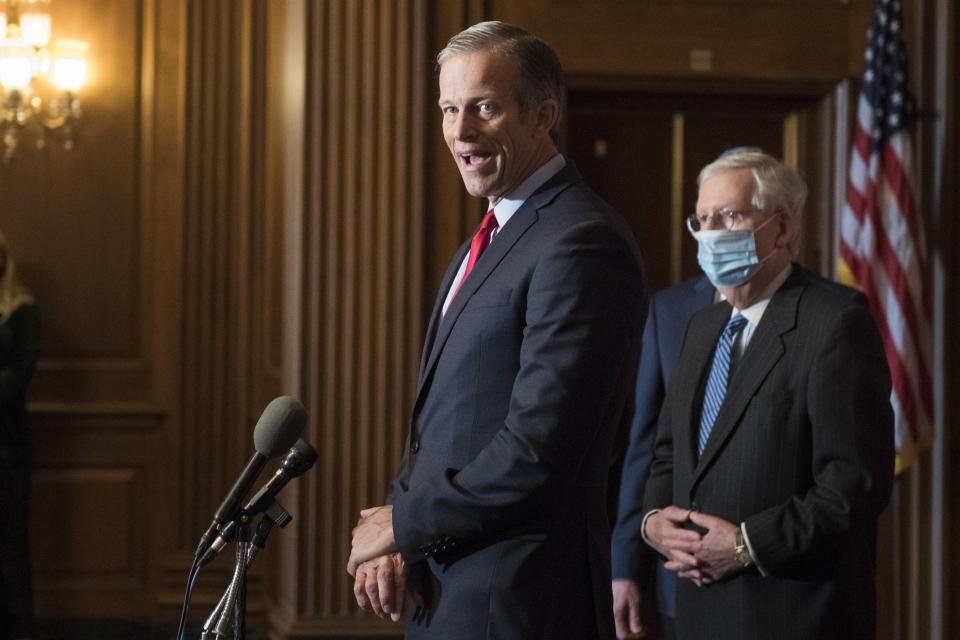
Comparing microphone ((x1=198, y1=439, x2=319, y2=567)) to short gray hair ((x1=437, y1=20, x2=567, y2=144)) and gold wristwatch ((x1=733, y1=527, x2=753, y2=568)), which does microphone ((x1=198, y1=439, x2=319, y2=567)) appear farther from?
gold wristwatch ((x1=733, y1=527, x2=753, y2=568))

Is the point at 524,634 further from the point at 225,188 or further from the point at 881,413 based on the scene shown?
the point at 225,188

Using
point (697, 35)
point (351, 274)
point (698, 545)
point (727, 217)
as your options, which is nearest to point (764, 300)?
point (727, 217)

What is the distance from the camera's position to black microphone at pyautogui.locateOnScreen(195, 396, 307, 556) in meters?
1.75

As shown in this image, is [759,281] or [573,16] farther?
[573,16]

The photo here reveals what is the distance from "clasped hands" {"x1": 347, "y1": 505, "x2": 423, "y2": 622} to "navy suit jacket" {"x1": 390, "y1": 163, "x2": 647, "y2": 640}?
38 mm

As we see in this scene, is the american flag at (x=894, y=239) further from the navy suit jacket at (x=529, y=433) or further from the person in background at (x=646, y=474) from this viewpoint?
the navy suit jacket at (x=529, y=433)

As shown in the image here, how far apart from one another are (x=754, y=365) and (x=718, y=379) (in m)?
0.14

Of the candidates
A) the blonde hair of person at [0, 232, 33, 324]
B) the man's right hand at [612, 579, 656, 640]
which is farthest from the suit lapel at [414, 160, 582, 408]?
the blonde hair of person at [0, 232, 33, 324]

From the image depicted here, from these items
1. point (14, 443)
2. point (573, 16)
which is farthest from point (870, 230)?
point (14, 443)

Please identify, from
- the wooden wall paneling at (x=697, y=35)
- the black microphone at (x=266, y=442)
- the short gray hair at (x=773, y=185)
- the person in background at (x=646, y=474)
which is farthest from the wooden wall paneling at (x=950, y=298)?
the black microphone at (x=266, y=442)

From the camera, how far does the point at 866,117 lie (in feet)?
15.2

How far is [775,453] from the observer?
242 cm

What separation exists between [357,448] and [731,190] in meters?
2.29

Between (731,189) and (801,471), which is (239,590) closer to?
(801,471)
